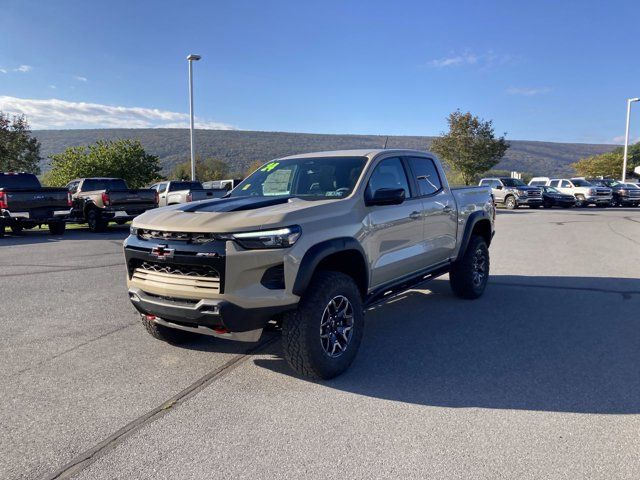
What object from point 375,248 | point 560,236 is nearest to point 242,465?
point 375,248

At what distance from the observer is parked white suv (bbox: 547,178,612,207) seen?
104 ft

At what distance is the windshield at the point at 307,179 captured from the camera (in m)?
4.74

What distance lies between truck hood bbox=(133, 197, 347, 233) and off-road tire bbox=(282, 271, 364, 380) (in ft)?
1.83

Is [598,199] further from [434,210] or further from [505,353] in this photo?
[505,353]

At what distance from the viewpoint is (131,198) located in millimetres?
Result: 16422

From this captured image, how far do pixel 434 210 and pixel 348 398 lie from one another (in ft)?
9.01

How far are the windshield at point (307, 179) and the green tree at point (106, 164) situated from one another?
2730 cm

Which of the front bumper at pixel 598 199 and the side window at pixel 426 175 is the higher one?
the side window at pixel 426 175

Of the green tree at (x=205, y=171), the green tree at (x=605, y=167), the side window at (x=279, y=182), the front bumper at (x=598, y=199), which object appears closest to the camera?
the side window at (x=279, y=182)

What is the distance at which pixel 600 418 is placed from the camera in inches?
133

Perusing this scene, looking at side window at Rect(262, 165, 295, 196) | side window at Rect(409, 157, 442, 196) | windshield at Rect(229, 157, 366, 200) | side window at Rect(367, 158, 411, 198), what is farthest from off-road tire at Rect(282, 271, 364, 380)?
side window at Rect(409, 157, 442, 196)

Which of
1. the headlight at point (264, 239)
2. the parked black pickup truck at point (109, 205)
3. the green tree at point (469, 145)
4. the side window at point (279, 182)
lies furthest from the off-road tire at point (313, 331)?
the green tree at point (469, 145)

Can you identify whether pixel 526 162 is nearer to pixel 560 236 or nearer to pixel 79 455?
pixel 560 236

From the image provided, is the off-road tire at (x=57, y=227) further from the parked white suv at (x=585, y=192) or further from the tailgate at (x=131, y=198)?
the parked white suv at (x=585, y=192)
